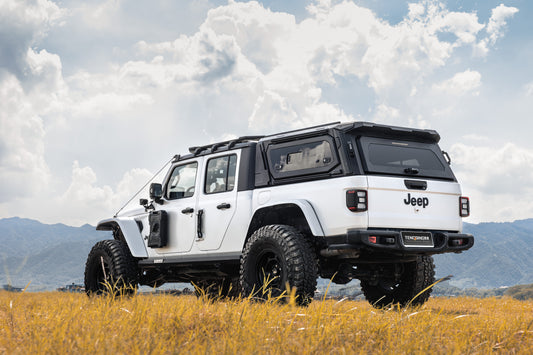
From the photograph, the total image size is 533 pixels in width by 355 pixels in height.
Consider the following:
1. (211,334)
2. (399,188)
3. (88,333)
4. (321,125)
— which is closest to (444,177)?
(399,188)

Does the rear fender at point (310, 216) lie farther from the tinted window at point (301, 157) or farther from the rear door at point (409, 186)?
the rear door at point (409, 186)

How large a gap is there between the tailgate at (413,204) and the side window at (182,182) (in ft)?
10.5

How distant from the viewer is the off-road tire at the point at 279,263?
256 inches

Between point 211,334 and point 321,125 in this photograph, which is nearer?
point 211,334

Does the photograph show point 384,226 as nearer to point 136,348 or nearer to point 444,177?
point 444,177

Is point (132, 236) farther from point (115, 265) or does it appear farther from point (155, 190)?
point (155, 190)

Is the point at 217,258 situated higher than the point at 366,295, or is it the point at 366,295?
the point at 217,258

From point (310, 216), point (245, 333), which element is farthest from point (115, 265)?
point (245, 333)

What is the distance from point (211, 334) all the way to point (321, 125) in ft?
11.4

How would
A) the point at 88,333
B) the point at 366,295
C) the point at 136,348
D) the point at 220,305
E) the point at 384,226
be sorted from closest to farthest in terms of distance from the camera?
the point at 136,348, the point at 88,333, the point at 220,305, the point at 384,226, the point at 366,295

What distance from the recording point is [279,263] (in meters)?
6.88

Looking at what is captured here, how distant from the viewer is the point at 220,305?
5.80 meters

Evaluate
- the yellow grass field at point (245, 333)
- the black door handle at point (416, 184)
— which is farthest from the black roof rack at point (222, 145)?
the yellow grass field at point (245, 333)

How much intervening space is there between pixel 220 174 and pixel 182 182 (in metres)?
1.02
